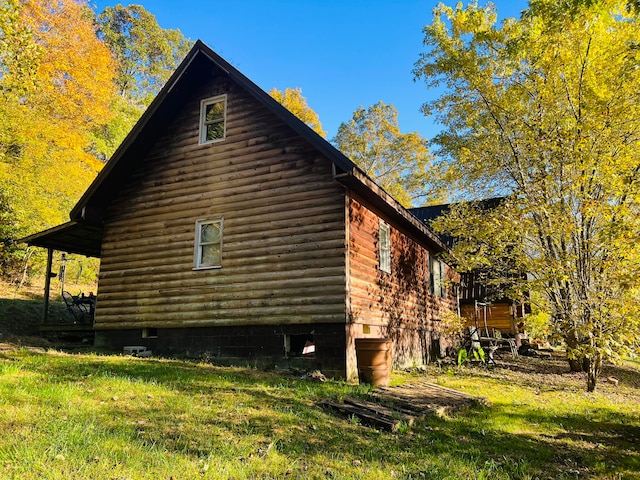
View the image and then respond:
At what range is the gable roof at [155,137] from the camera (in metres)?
11.5

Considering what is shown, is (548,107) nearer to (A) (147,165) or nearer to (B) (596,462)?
(B) (596,462)

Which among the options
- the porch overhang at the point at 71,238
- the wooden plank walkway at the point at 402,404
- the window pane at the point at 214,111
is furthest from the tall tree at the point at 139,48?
the wooden plank walkway at the point at 402,404

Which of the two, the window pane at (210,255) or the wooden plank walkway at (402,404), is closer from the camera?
the wooden plank walkway at (402,404)

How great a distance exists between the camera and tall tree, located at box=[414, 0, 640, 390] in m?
9.87

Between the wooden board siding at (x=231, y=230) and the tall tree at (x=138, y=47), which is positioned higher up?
the tall tree at (x=138, y=47)

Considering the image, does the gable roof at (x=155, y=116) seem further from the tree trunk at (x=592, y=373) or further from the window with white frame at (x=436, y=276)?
the tree trunk at (x=592, y=373)

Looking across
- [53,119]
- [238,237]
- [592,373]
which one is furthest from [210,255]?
[53,119]

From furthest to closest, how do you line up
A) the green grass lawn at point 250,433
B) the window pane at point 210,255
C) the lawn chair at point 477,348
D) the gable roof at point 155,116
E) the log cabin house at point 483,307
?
the log cabin house at point 483,307 < the lawn chair at point 477,348 < the window pane at point 210,255 < the gable roof at point 155,116 < the green grass lawn at point 250,433

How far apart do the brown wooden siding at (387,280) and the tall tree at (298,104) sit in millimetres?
18425

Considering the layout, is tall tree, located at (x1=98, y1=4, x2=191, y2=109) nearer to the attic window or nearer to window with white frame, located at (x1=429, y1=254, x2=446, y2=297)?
the attic window

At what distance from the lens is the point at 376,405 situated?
6.83 metres

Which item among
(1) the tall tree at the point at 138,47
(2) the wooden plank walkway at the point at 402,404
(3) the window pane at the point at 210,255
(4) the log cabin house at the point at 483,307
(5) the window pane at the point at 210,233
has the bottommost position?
(2) the wooden plank walkway at the point at 402,404

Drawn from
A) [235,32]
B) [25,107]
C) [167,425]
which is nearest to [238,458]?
[167,425]

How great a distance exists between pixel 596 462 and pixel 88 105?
83.3 feet
